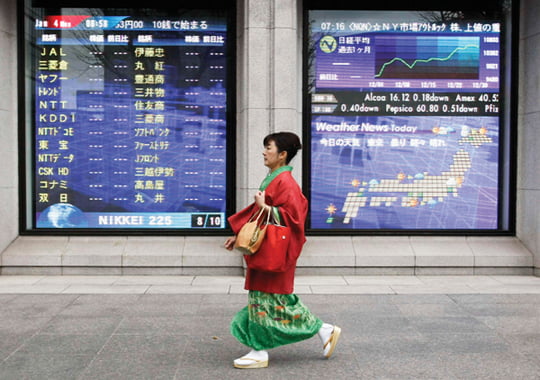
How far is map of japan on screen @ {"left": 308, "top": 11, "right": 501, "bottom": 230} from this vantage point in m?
8.95

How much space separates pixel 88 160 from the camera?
8.98 metres

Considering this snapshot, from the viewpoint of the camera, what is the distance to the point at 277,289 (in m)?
4.77

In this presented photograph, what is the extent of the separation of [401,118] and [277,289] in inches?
196

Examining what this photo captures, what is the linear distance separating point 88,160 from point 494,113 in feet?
20.0

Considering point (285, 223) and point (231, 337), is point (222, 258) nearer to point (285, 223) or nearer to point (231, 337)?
point (231, 337)

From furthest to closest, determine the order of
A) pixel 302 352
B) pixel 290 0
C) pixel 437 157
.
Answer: pixel 437 157 → pixel 290 0 → pixel 302 352

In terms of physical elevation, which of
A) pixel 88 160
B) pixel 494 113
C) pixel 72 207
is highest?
pixel 494 113

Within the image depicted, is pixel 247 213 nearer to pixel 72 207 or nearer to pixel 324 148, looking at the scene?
pixel 324 148

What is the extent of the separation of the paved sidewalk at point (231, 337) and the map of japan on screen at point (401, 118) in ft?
3.83

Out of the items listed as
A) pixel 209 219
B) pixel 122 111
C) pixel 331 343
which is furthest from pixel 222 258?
pixel 331 343

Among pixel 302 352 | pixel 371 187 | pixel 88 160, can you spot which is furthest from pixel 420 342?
pixel 88 160

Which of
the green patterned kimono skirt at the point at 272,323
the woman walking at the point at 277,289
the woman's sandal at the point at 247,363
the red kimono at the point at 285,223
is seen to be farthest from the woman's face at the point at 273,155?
the woman's sandal at the point at 247,363

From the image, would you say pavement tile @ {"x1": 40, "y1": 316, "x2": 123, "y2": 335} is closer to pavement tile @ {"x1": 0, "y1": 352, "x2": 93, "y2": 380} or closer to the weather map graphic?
pavement tile @ {"x1": 0, "y1": 352, "x2": 93, "y2": 380}

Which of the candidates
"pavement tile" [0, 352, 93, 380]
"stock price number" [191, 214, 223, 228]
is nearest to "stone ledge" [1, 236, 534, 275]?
"stock price number" [191, 214, 223, 228]
